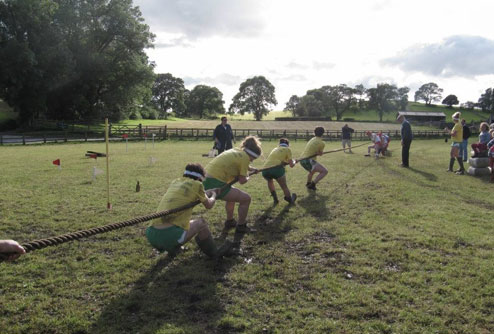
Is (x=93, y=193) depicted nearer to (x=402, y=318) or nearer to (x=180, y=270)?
(x=180, y=270)

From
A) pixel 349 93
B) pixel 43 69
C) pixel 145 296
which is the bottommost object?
pixel 145 296

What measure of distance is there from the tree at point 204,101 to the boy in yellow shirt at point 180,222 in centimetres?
11875

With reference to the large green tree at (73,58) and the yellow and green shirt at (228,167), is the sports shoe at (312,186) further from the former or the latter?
the large green tree at (73,58)

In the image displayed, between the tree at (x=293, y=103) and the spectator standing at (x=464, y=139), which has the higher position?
the tree at (x=293, y=103)

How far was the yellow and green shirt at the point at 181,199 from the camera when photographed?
452 centimetres

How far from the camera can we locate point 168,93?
11525 centimetres

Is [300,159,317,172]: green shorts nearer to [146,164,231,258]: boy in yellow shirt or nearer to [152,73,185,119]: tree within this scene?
[146,164,231,258]: boy in yellow shirt

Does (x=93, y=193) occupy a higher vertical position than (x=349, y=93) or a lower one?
lower

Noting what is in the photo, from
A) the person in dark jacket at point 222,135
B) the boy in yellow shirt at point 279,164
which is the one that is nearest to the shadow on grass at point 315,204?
the boy in yellow shirt at point 279,164

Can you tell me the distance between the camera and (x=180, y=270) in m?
4.87

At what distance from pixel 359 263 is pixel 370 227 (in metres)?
1.88

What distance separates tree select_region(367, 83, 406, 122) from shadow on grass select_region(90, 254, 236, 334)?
4886 inches

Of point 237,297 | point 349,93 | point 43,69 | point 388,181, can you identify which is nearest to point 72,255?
point 237,297

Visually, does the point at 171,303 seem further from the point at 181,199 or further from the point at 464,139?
the point at 464,139
